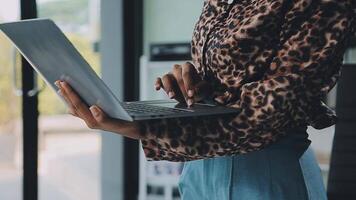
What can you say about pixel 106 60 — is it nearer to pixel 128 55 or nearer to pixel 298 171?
pixel 128 55

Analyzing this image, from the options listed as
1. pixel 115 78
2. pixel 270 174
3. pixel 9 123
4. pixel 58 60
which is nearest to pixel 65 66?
pixel 58 60

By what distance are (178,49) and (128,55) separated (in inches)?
12.4

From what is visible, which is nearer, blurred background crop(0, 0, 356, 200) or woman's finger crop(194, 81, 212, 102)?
woman's finger crop(194, 81, 212, 102)

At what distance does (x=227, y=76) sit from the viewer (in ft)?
2.38

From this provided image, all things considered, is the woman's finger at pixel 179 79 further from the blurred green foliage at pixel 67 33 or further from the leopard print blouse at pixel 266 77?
the blurred green foliage at pixel 67 33

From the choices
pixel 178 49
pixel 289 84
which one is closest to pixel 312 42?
pixel 289 84

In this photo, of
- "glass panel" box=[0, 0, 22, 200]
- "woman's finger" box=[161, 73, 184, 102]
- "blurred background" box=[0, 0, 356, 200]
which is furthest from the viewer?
"blurred background" box=[0, 0, 356, 200]

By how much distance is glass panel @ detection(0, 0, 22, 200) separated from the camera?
2.03 m

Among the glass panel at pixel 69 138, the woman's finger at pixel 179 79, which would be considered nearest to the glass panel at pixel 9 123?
the glass panel at pixel 69 138

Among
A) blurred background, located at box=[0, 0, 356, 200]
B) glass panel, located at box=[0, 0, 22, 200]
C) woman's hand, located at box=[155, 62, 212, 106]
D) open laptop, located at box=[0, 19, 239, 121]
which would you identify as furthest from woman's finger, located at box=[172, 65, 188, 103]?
blurred background, located at box=[0, 0, 356, 200]

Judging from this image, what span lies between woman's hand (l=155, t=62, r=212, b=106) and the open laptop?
0.08m

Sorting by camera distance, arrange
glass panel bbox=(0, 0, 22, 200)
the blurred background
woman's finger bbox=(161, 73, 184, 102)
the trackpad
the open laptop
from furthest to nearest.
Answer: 1. the blurred background
2. glass panel bbox=(0, 0, 22, 200)
3. woman's finger bbox=(161, 73, 184, 102)
4. the trackpad
5. the open laptop

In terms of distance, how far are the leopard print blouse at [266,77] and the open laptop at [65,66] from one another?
1.4 inches

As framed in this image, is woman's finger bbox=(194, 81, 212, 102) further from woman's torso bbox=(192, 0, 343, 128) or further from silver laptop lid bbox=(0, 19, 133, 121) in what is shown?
silver laptop lid bbox=(0, 19, 133, 121)
